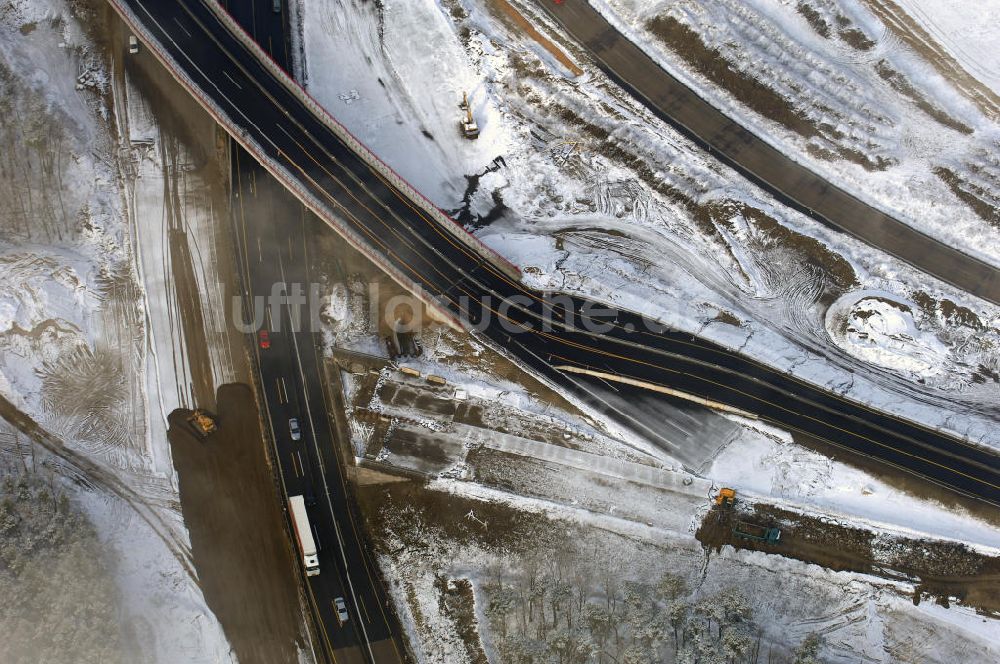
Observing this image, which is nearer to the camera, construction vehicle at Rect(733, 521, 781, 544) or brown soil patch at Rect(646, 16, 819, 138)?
construction vehicle at Rect(733, 521, 781, 544)

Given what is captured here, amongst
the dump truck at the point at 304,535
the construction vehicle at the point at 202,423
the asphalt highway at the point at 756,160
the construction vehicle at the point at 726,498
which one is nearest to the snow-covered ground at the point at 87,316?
the construction vehicle at the point at 202,423

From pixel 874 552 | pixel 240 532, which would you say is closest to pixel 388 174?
pixel 240 532

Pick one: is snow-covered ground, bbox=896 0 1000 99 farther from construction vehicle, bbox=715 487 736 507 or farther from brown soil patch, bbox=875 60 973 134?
construction vehicle, bbox=715 487 736 507

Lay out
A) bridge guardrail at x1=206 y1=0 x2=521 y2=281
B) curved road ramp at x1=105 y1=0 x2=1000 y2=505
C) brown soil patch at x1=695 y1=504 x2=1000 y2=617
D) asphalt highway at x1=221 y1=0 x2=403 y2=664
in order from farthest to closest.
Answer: bridge guardrail at x1=206 y1=0 x2=521 y2=281
curved road ramp at x1=105 y1=0 x2=1000 y2=505
brown soil patch at x1=695 y1=504 x2=1000 y2=617
asphalt highway at x1=221 y1=0 x2=403 y2=664

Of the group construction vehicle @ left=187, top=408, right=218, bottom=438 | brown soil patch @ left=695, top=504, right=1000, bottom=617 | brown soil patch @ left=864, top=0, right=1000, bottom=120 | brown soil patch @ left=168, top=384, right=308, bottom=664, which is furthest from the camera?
brown soil patch @ left=864, top=0, right=1000, bottom=120

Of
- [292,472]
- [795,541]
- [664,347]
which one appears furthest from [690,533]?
[292,472]

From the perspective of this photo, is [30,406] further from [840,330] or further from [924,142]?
[924,142]

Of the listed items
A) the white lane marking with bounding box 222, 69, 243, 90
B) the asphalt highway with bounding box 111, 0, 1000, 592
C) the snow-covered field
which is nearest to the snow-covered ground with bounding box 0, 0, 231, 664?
the white lane marking with bounding box 222, 69, 243, 90

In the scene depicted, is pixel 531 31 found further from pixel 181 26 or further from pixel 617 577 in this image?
pixel 617 577
